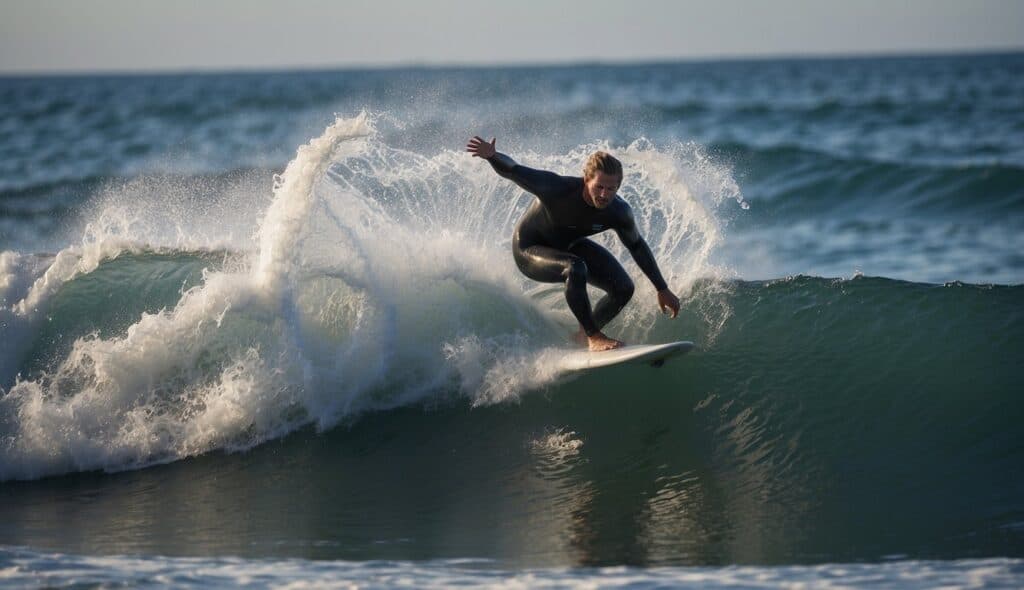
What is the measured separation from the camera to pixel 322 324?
8227 mm

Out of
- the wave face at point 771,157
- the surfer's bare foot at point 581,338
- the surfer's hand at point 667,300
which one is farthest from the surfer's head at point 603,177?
the wave face at point 771,157

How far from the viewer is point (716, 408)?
7.90 meters

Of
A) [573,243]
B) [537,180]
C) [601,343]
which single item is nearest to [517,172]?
[537,180]

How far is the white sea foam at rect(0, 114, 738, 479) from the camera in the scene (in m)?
7.61

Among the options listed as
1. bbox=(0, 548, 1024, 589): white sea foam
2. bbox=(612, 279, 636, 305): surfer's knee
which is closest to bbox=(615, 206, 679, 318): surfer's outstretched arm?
bbox=(612, 279, 636, 305): surfer's knee

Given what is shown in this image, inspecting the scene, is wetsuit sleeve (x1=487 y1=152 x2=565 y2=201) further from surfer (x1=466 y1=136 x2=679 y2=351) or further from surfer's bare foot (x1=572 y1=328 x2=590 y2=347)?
surfer's bare foot (x1=572 y1=328 x2=590 y2=347)

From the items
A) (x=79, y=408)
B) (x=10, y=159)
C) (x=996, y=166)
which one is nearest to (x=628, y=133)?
(x=996, y=166)

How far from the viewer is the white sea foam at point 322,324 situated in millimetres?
7609

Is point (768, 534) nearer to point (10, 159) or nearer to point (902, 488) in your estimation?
point (902, 488)

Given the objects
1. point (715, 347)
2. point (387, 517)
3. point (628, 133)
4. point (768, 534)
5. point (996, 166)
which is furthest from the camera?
point (628, 133)

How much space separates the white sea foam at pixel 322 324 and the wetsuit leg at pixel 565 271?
599mm

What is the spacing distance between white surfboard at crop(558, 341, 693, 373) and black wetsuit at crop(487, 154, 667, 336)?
0.60 ft

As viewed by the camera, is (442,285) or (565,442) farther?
(442,285)

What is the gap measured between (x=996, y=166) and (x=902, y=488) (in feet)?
40.1
